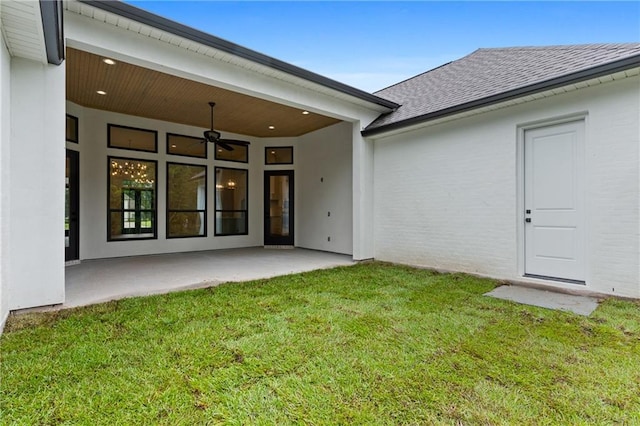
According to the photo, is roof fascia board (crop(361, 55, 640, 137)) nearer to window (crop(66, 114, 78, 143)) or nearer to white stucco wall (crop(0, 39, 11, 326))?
white stucco wall (crop(0, 39, 11, 326))

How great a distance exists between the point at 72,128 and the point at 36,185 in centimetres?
404

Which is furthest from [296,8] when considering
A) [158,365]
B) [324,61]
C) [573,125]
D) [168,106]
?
[158,365]

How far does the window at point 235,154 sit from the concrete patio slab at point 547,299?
24.0ft

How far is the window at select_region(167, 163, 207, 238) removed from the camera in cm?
807

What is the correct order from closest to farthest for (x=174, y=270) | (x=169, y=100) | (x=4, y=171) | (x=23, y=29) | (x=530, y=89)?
(x=23, y=29), (x=4, y=171), (x=530, y=89), (x=174, y=270), (x=169, y=100)

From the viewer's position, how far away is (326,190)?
27.8ft

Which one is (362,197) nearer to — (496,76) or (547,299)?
(496,76)

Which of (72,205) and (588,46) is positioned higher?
(588,46)

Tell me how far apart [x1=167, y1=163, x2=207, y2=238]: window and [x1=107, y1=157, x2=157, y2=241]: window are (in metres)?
0.40

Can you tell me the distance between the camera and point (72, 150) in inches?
250

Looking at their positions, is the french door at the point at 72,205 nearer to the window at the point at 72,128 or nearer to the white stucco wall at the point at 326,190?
the window at the point at 72,128

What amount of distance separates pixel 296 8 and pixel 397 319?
8.46 metres

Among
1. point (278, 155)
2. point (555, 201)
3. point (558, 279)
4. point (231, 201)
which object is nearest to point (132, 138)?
point (231, 201)

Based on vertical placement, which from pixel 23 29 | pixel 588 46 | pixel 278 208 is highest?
pixel 588 46
